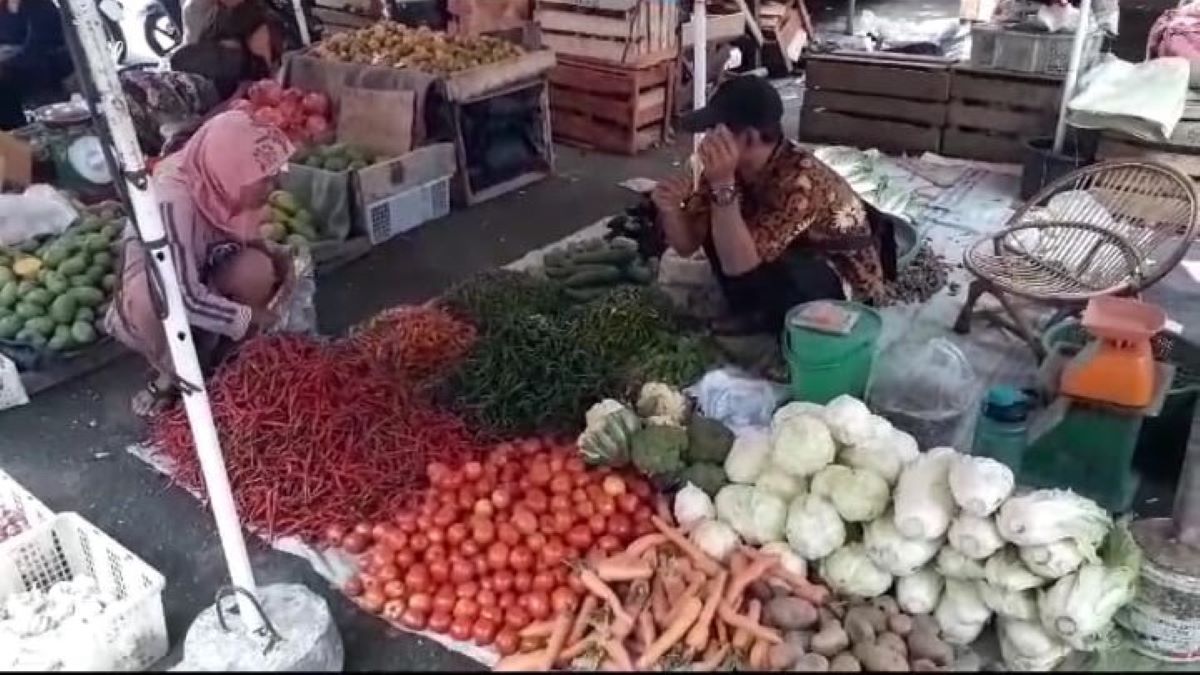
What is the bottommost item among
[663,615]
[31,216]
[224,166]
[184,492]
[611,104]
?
[184,492]

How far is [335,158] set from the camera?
4590 millimetres

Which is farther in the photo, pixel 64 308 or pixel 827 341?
pixel 64 308

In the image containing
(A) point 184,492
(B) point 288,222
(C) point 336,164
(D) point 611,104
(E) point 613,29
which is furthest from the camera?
(D) point 611,104

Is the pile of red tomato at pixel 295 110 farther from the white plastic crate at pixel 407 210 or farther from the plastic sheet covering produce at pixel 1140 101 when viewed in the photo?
the plastic sheet covering produce at pixel 1140 101

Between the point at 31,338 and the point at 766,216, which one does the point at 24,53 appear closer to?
the point at 31,338

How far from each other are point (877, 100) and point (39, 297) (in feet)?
13.8

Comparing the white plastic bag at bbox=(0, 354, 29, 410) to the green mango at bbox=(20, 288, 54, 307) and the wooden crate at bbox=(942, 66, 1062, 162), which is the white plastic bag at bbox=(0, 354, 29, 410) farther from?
the wooden crate at bbox=(942, 66, 1062, 162)

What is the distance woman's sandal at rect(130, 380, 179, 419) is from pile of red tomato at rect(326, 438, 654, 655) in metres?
0.96

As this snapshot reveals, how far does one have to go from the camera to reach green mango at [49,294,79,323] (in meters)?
3.48

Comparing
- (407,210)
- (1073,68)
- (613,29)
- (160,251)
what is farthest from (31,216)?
(1073,68)

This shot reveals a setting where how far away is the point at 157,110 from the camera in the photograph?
5.37 m

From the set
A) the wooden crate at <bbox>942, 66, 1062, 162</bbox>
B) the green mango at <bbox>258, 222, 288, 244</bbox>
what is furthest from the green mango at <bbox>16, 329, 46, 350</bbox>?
the wooden crate at <bbox>942, 66, 1062, 162</bbox>

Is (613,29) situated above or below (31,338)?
above

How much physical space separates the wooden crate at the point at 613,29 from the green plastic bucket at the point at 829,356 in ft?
10.1
